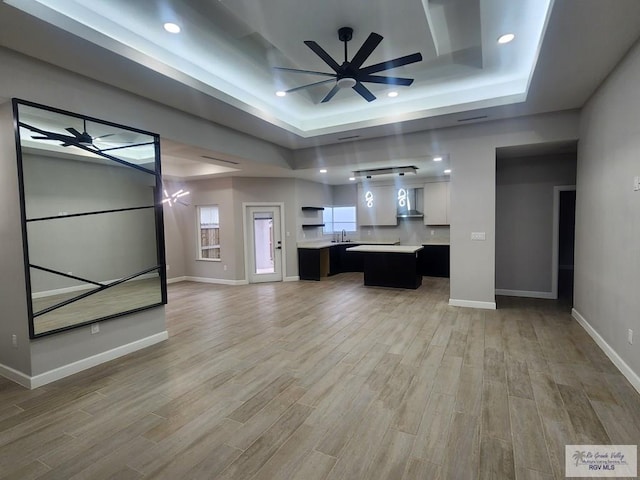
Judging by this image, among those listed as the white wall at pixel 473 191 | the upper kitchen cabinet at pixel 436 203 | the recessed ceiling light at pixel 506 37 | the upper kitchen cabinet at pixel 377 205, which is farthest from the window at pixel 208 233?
the recessed ceiling light at pixel 506 37

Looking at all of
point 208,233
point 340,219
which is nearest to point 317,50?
point 208,233

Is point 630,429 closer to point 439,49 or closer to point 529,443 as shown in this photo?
point 529,443

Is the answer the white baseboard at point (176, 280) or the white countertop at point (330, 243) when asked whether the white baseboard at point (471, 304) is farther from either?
the white baseboard at point (176, 280)

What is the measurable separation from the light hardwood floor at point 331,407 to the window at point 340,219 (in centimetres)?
604

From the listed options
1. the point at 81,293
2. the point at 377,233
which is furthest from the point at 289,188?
the point at 81,293

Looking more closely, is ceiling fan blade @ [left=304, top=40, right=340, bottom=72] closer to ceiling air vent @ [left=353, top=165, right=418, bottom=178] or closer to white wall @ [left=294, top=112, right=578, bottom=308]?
white wall @ [left=294, top=112, right=578, bottom=308]

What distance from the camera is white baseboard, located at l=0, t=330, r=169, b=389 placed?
2.96 metres

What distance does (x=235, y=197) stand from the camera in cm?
776

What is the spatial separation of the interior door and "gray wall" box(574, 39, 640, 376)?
5.99 m

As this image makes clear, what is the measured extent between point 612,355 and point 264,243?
22.0 ft

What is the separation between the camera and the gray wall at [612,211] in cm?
277

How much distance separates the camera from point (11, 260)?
9.80 ft

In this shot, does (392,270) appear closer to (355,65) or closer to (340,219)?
(340,219)

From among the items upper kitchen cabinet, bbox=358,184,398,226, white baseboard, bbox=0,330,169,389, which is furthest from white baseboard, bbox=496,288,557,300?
white baseboard, bbox=0,330,169,389
